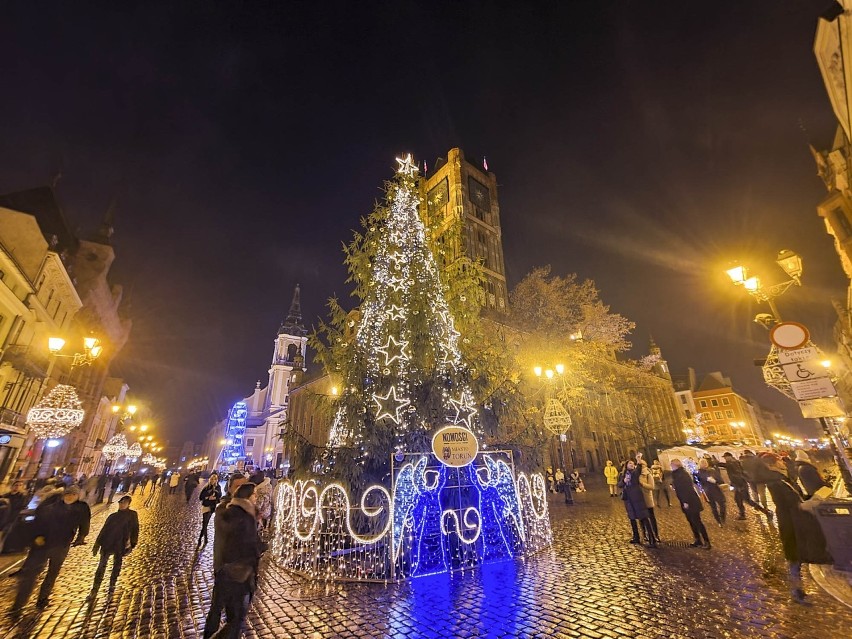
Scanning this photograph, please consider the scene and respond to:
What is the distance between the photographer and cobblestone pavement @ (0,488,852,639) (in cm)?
463

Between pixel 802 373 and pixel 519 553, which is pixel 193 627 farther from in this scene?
pixel 802 373

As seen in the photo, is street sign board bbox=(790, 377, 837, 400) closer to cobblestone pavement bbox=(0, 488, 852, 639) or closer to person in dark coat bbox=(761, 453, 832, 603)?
person in dark coat bbox=(761, 453, 832, 603)

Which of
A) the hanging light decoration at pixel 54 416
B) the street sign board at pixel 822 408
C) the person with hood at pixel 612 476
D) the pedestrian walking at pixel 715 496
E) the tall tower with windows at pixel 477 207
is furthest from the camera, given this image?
the tall tower with windows at pixel 477 207

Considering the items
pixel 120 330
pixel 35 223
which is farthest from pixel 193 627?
pixel 120 330

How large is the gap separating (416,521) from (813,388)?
24.9 ft

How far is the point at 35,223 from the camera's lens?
2203 centimetres

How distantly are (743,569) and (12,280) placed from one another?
31.9 metres

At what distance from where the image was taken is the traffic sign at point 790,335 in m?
6.67

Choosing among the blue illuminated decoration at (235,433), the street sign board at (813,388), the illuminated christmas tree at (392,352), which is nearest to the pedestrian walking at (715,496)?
the street sign board at (813,388)

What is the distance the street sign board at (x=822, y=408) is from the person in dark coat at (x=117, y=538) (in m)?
12.3

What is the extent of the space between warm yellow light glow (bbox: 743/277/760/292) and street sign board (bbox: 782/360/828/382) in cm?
234

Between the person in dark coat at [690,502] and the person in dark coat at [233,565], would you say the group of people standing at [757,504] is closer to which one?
the person in dark coat at [690,502]

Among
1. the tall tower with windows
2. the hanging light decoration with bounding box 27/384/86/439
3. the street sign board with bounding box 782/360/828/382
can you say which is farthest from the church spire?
the street sign board with bounding box 782/360/828/382

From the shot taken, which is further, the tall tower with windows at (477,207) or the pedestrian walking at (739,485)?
the tall tower with windows at (477,207)
